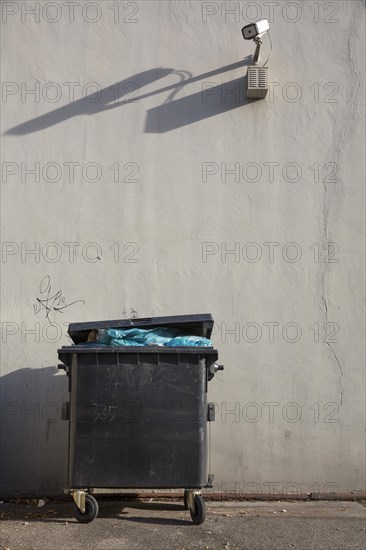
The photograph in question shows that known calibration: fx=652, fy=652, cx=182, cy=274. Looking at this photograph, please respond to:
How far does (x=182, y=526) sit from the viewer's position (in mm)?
5020

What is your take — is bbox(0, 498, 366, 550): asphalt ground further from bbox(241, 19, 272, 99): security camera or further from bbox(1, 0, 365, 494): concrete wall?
bbox(241, 19, 272, 99): security camera

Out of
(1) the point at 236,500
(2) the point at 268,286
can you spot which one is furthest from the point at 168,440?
(2) the point at 268,286

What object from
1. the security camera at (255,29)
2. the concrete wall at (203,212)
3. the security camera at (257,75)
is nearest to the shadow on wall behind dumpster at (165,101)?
the concrete wall at (203,212)

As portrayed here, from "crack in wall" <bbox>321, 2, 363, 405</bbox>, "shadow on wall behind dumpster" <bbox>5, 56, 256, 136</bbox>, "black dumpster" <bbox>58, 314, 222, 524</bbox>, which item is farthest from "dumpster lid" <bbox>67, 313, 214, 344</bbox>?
"shadow on wall behind dumpster" <bbox>5, 56, 256, 136</bbox>

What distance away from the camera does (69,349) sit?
16.3 feet

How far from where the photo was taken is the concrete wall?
5.91 meters

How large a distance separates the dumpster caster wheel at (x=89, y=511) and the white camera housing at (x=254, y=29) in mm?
4144

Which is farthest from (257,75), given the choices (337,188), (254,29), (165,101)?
(337,188)

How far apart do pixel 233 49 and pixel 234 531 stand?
4.33 meters

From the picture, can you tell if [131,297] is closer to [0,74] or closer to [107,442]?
[107,442]

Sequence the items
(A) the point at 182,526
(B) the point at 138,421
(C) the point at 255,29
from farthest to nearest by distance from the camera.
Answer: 1. (C) the point at 255,29
2. (A) the point at 182,526
3. (B) the point at 138,421

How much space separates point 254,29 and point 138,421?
11.7 ft

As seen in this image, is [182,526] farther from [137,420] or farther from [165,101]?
[165,101]

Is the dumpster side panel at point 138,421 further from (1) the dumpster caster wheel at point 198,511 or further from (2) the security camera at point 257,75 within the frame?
(2) the security camera at point 257,75
